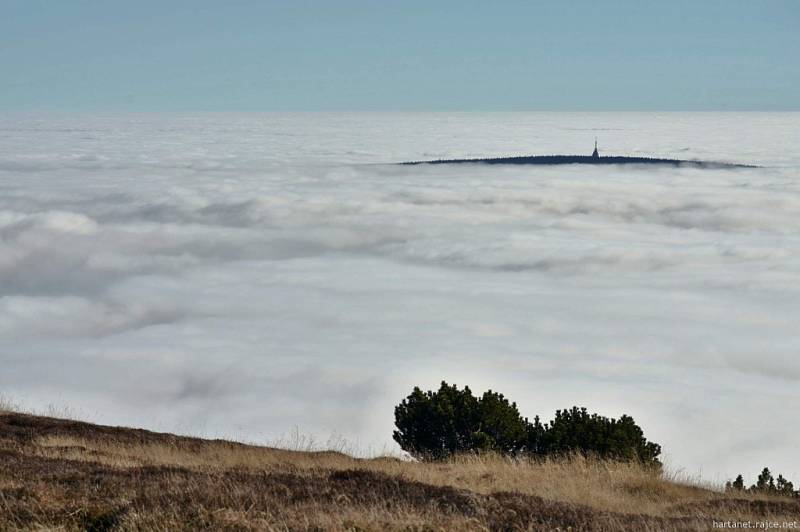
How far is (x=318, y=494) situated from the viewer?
10.8m

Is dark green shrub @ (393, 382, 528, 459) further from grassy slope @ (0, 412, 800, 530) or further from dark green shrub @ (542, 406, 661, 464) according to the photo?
grassy slope @ (0, 412, 800, 530)

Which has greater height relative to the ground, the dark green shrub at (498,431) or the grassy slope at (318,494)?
the grassy slope at (318,494)

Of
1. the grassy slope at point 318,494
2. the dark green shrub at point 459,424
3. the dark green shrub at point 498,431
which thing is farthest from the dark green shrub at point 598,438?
the grassy slope at point 318,494

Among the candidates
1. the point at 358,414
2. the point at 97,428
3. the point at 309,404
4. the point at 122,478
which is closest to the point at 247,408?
the point at 309,404

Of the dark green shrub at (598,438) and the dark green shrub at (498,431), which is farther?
the dark green shrub at (498,431)

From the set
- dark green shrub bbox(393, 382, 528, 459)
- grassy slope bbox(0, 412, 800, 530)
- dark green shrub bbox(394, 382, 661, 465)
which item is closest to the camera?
grassy slope bbox(0, 412, 800, 530)

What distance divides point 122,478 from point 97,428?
9267mm

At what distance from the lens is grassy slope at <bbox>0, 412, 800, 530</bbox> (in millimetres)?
8727

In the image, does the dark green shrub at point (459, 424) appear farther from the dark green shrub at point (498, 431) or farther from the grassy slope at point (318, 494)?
the grassy slope at point (318, 494)

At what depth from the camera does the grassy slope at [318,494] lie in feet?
28.6

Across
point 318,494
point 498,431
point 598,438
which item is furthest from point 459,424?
point 318,494

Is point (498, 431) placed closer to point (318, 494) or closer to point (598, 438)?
point (598, 438)

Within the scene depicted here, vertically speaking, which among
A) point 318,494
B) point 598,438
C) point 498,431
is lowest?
point 498,431

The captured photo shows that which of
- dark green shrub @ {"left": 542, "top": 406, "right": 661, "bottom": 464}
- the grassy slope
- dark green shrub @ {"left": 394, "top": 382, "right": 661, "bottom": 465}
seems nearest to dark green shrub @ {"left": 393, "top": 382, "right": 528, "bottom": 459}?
dark green shrub @ {"left": 394, "top": 382, "right": 661, "bottom": 465}
